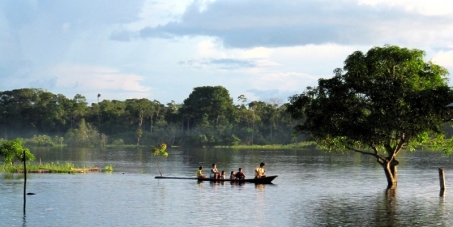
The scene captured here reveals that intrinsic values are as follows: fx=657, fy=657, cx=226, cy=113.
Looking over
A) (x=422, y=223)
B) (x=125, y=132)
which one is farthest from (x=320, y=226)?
(x=125, y=132)

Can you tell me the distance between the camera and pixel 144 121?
16500cm

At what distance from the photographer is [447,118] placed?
42438 mm

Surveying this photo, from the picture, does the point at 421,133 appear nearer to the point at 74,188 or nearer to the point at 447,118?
the point at 447,118

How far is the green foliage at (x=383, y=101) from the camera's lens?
41906 mm

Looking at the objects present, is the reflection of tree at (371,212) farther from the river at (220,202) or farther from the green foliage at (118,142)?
the green foliage at (118,142)

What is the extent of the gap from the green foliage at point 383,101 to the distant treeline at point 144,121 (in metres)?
107

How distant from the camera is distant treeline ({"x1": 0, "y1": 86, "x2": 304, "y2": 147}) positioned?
506 ft

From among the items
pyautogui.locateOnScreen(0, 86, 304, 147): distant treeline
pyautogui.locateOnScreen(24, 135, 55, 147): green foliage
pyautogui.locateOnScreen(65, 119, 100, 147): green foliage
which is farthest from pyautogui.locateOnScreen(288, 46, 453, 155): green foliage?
pyautogui.locateOnScreen(65, 119, 100, 147): green foliage

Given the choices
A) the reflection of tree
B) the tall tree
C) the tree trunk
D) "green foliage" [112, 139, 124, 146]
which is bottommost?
the reflection of tree

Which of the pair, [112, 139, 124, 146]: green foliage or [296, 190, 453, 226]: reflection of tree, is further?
[112, 139, 124, 146]: green foliage

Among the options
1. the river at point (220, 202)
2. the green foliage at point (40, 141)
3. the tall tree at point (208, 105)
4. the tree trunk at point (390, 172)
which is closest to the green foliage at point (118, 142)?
the green foliage at point (40, 141)

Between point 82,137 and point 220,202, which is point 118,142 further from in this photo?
point 220,202

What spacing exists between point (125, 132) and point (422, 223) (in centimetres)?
13732

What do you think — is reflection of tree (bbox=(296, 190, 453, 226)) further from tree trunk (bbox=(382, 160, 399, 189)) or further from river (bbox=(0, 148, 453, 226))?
tree trunk (bbox=(382, 160, 399, 189))
